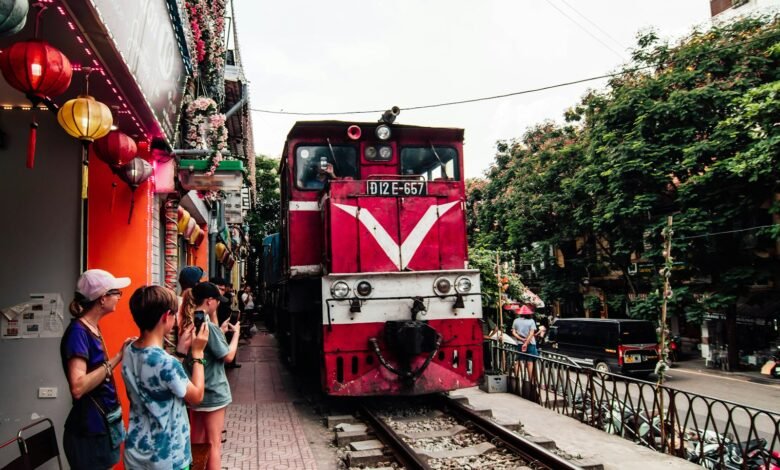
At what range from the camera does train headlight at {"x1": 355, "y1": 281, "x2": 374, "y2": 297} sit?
23.6ft

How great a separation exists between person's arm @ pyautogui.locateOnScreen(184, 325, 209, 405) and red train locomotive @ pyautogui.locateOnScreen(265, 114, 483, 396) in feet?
12.6

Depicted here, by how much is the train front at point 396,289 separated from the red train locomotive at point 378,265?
0.01m

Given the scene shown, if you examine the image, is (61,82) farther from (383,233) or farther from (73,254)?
(383,233)

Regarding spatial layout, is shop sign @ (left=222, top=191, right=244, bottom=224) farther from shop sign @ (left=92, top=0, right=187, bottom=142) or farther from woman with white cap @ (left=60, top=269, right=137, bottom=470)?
woman with white cap @ (left=60, top=269, right=137, bottom=470)

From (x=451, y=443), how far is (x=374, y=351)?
56.6 inches

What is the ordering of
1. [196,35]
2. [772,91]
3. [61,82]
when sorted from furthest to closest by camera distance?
[772,91] < [196,35] < [61,82]

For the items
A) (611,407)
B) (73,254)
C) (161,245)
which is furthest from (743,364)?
(73,254)

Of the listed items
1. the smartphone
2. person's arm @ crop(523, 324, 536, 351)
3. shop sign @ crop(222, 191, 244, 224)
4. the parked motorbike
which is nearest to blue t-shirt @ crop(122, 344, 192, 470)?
the smartphone

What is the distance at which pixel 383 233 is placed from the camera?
7.57m

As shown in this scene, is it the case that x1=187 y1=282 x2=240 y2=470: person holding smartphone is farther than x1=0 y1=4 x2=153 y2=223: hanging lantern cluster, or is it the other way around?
x1=187 y1=282 x2=240 y2=470: person holding smartphone

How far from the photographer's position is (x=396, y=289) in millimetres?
7328

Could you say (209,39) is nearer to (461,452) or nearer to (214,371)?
(214,371)

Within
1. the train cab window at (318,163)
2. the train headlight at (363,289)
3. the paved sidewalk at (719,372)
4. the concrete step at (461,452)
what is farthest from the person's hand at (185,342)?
the paved sidewalk at (719,372)

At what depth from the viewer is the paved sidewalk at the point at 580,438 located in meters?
6.09
